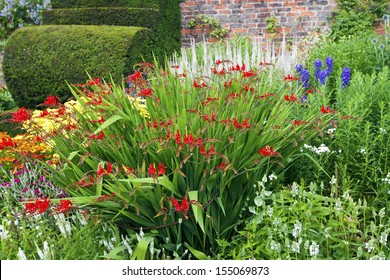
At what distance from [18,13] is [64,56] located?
4.39m

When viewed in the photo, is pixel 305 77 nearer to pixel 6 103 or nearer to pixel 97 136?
pixel 97 136

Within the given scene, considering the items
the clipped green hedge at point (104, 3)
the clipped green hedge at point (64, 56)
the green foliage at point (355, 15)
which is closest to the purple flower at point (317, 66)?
the clipped green hedge at point (64, 56)

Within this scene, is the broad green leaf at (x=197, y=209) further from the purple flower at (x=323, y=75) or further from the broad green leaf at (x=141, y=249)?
the purple flower at (x=323, y=75)

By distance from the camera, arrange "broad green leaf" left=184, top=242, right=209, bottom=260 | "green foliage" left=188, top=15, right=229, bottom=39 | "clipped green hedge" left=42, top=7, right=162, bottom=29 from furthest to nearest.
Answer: "green foliage" left=188, top=15, right=229, bottom=39, "clipped green hedge" left=42, top=7, right=162, bottom=29, "broad green leaf" left=184, top=242, right=209, bottom=260

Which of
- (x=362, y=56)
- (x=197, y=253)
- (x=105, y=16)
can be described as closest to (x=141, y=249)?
(x=197, y=253)

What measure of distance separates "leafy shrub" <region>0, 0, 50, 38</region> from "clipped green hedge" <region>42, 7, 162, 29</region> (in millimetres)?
2468

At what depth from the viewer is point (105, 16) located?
7.32 meters

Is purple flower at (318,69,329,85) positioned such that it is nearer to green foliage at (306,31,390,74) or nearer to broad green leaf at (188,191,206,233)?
green foliage at (306,31,390,74)

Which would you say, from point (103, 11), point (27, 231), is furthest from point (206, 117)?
point (103, 11)

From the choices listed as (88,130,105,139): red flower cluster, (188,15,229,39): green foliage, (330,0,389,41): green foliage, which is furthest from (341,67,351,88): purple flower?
(188,15,229,39): green foliage

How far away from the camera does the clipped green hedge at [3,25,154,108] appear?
243 inches

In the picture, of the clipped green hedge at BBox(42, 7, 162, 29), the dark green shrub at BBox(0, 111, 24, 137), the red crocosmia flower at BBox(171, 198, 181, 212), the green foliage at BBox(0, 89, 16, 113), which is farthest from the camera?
the green foliage at BBox(0, 89, 16, 113)

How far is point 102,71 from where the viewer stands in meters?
6.18

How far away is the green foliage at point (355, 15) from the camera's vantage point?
8.45 meters
